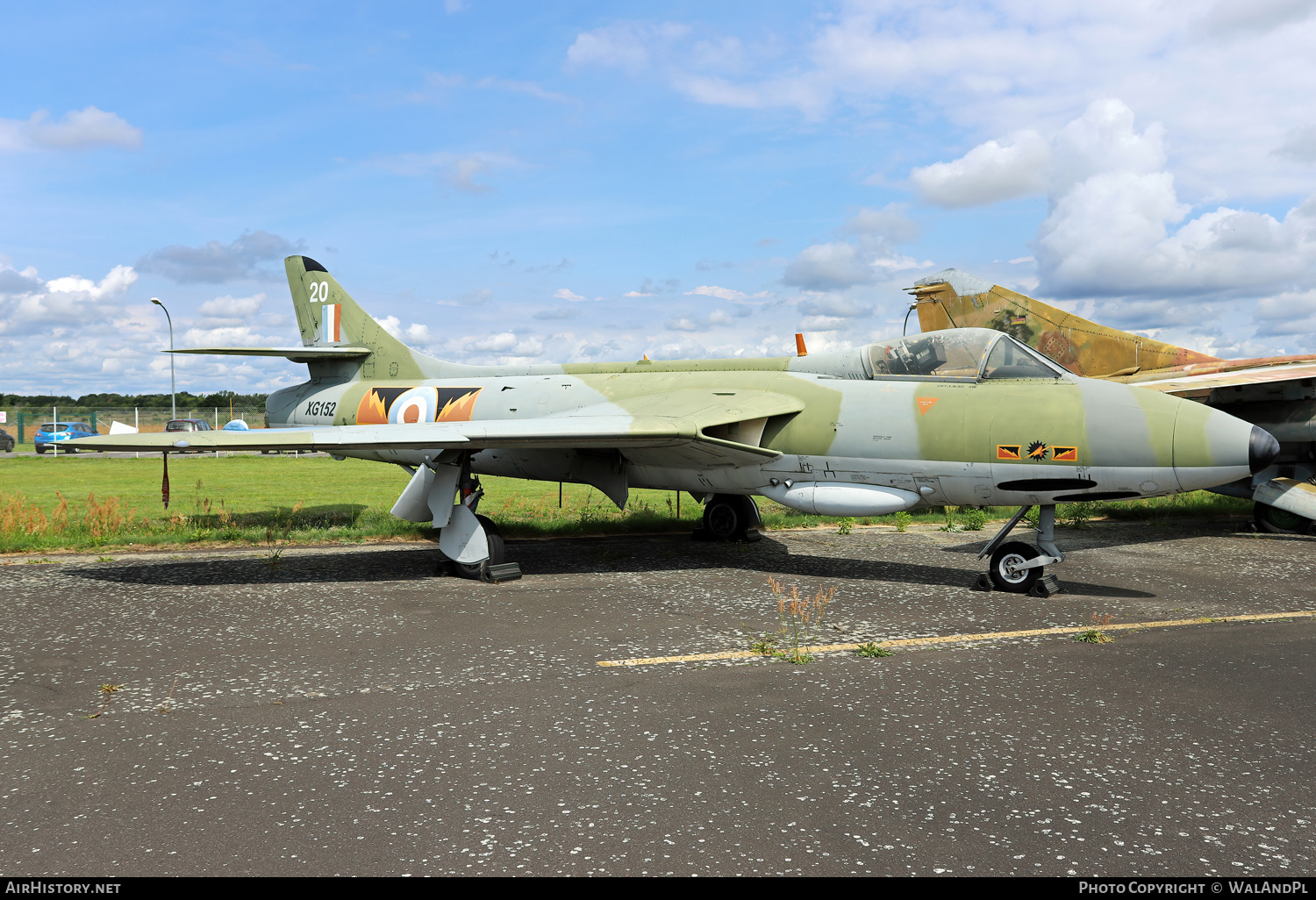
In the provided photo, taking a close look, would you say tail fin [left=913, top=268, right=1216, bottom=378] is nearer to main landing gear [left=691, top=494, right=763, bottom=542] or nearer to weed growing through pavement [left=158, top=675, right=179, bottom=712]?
main landing gear [left=691, top=494, right=763, bottom=542]

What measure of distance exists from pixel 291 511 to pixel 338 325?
13.8 ft

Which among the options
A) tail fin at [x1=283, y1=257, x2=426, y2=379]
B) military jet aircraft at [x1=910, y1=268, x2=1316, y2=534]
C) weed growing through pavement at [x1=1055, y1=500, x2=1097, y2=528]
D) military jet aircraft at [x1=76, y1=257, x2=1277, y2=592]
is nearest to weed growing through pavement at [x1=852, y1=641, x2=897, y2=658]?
military jet aircraft at [x1=76, y1=257, x2=1277, y2=592]

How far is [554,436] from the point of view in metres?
8.46

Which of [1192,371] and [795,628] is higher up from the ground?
[1192,371]

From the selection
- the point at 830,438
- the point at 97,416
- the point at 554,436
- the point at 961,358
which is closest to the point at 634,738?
the point at 554,436

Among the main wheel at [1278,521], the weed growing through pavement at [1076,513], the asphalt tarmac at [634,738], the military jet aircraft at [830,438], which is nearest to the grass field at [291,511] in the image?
the weed growing through pavement at [1076,513]

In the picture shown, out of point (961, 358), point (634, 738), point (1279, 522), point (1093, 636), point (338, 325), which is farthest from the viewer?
point (338, 325)

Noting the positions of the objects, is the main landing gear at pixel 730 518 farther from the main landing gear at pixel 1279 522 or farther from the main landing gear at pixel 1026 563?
the main landing gear at pixel 1279 522

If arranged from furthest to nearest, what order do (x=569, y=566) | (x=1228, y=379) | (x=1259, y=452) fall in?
(x=1228, y=379), (x=569, y=566), (x=1259, y=452)

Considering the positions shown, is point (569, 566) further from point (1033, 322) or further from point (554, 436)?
point (1033, 322)

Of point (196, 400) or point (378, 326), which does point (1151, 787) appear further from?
point (196, 400)

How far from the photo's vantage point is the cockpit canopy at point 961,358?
8359 mm

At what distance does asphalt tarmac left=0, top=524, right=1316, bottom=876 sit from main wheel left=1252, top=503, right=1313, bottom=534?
5.75 m

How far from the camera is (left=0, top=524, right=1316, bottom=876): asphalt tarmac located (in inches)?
127
